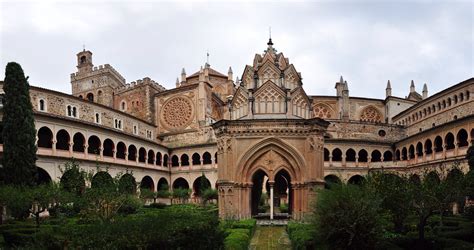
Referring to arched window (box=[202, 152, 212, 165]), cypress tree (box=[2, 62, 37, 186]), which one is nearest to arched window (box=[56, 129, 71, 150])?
cypress tree (box=[2, 62, 37, 186])

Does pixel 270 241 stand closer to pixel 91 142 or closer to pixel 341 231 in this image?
pixel 341 231

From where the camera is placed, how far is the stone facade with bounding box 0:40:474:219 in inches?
1064

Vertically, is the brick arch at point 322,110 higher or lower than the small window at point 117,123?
higher

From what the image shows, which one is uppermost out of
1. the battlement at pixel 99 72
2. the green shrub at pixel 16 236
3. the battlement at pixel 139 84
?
the battlement at pixel 99 72

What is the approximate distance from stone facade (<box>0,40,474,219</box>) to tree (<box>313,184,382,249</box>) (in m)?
5.26

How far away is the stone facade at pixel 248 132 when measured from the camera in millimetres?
27031

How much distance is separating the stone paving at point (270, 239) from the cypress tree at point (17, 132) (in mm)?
17434

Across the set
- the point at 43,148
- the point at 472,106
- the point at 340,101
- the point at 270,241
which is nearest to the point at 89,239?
the point at 270,241

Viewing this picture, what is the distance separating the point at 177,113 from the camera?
201 ft

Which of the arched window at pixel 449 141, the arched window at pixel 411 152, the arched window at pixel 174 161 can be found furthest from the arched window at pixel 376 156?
the arched window at pixel 174 161

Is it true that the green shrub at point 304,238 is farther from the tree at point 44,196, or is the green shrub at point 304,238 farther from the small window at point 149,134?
the small window at point 149,134

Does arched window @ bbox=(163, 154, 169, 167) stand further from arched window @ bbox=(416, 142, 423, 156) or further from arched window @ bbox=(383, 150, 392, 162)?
arched window @ bbox=(416, 142, 423, 156)

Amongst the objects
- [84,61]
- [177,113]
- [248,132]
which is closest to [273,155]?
[248,132]

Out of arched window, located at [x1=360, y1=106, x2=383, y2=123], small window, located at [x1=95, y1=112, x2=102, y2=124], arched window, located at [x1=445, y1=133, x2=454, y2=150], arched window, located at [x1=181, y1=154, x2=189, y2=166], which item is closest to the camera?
arched window, located at [x1=445, y1=133, x2=454, y2=150]
